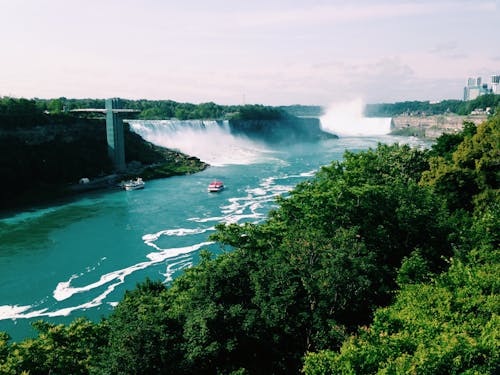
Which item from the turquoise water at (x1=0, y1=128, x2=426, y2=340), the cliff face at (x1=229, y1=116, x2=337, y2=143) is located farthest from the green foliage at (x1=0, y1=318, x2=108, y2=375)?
the cliff face at (x1=229, y1=116, x2=337, y2=143)

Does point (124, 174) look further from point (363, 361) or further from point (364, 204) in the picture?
point (363, 361)

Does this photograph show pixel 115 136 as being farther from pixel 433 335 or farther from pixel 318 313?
pixel 433 335

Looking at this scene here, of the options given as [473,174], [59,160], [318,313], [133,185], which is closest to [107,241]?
[133,185]

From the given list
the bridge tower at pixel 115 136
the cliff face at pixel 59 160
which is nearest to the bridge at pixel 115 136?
the bridge tower at pixel 115 136

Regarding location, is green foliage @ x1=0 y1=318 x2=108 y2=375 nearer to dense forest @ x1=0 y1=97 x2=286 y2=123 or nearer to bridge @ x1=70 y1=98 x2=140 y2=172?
dense forest @ x1=0 y1=97 x2=286 y2=123

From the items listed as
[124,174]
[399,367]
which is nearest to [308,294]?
[399,367]
